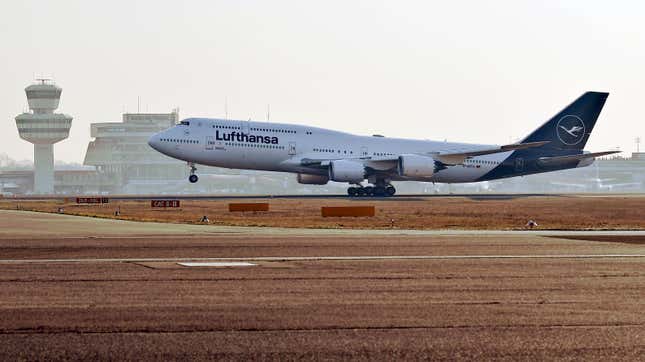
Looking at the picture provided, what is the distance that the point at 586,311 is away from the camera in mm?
13438

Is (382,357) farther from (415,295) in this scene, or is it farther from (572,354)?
(415,295)

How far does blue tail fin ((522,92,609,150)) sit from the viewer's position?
285ft

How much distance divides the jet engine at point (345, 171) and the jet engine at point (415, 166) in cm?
295

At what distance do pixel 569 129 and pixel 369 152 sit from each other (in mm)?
16897

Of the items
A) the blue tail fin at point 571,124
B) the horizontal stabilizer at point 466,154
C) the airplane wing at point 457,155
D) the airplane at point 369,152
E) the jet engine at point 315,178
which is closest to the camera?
the airplane at point 369,152

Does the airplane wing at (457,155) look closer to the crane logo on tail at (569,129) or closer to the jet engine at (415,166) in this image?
the jet engine at (415,166)

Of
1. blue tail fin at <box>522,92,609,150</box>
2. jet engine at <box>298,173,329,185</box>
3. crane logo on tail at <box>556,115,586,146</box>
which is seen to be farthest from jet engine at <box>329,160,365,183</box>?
crane logo on tail at <box>556,115,586,146</box>

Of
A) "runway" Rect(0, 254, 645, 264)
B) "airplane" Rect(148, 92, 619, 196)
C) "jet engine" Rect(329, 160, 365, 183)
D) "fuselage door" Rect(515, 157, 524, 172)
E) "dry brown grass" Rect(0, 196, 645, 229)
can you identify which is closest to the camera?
"runway" Rect(0, 254, 645, 264)

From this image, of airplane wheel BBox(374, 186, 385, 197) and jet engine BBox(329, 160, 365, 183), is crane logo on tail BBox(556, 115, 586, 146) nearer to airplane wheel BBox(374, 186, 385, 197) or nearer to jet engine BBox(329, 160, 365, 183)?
airplane wheel BBox(374, 186, 385, 197)

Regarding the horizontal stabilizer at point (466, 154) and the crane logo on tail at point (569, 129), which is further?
the crane logo on tail at point (569, 129)

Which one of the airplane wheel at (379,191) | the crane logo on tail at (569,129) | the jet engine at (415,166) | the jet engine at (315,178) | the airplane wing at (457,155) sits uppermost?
the crane logo on tail at (569,129)

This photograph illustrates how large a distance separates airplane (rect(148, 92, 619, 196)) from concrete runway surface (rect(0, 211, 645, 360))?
167 feet

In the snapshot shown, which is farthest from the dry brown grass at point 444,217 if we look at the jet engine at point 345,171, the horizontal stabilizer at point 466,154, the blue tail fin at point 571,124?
the blue tail fin at point 571,124

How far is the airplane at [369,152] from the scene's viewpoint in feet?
253
